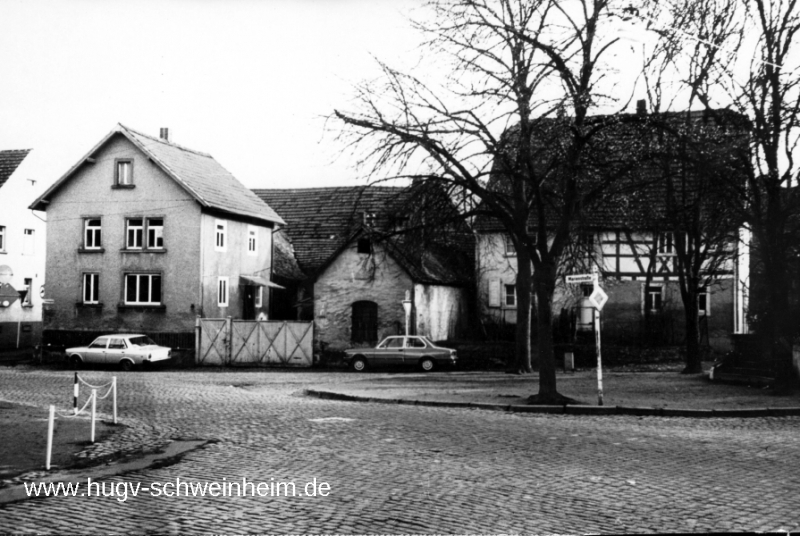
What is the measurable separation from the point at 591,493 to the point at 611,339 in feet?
108

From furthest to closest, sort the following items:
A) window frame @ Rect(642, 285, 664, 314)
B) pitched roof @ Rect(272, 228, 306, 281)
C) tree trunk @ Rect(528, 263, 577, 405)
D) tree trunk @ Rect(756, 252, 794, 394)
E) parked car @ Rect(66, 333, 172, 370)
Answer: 1. pitched roof @ Rect(272, 228, 306, 281)
2. window frame @ Rect(642, 285, 664, 314)
3. parked car @ Rect(66, 333, 172, 370)
4. tree trunk @ Rect(756, 252, 794, 394)
5. tree trunk @ Rect(528, 263, 577, 405)

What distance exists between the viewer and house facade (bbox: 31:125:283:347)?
41000 mm

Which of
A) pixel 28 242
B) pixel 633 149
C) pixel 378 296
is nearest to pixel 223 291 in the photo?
pixel 378 296

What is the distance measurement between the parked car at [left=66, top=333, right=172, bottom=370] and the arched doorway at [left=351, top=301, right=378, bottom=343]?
8.11 m

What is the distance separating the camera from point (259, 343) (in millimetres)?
38938

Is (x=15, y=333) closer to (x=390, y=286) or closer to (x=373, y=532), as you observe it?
(x=390, y=286)

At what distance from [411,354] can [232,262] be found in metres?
12.6

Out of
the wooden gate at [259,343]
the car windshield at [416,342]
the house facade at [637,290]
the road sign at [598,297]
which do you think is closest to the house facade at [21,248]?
the wooden gate at [259,343]

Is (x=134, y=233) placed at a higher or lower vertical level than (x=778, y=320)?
higher

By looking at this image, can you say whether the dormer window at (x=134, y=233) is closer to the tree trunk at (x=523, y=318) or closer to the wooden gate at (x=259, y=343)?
the wooden gate at (x=259, y=343)

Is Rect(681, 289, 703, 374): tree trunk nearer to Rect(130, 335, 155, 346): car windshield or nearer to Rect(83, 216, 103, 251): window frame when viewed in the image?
Rect(130, 335, 155, 346): car windshield

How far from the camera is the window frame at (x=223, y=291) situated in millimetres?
42656

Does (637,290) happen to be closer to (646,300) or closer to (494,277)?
(646,300)

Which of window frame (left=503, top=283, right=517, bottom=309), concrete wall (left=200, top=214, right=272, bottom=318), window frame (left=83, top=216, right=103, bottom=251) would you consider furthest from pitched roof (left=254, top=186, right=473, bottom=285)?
window frame (left=83, top=216, right=103, bottom=251)
